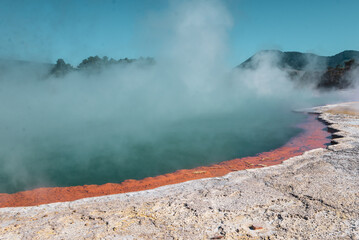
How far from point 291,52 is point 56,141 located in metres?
63.5

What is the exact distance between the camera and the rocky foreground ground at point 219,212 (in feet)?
6.12

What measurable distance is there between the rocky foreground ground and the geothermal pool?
5.00ft

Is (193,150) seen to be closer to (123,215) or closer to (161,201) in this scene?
(161,201)

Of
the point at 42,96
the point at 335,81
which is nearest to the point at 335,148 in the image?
the point at 42,96

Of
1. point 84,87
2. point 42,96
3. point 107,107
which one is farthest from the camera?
point 84,87

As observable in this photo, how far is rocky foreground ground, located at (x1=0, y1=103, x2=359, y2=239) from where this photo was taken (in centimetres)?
186

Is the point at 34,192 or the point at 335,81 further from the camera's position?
the point at 335,81

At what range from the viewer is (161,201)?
2.44 metres

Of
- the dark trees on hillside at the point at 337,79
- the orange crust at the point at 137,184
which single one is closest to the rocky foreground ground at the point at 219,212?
the orange crust at the point at 137,184

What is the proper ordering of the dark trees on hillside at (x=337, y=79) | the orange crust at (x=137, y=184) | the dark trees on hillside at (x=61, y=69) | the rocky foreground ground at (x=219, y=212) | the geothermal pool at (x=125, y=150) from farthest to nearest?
the dark trees on hillside at (x=337, y=79)
the dark trees on hillside at (x=61, y=69)
the geothermal pool at (x=125, y=150)
the orange crust at (x=137, y=184)
the rocky foreground ground at (x=219, y=212)

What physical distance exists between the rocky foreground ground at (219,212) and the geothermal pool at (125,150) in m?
1.52

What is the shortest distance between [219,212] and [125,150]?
12.3 feet

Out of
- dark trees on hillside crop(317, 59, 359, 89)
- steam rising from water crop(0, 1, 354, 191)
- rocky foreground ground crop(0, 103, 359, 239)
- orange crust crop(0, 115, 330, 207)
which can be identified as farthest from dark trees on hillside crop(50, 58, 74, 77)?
dark trees on hillside crop(317, 59, 359, 89)

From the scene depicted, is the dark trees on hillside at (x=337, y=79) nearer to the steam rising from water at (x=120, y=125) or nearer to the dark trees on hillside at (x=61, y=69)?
the steam rising from water at (x=120, y=125)
